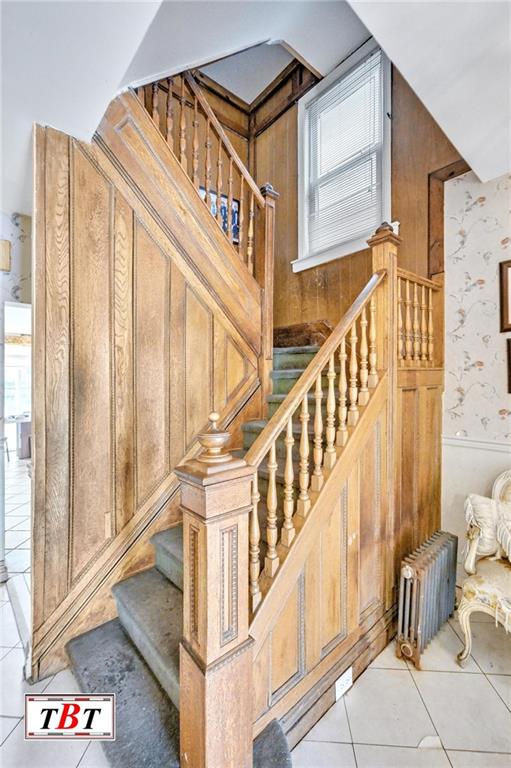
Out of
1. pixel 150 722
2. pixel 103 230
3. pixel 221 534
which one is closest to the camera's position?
pixel 221 534

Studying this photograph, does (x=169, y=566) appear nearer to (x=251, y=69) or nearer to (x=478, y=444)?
(x=478, y=444)

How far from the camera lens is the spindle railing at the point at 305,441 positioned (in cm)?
124

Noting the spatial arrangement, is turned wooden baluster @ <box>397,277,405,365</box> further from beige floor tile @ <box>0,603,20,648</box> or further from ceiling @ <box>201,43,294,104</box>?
ceiling @ <box>201,43,294,104</box>

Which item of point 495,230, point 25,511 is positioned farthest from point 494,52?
point 25,511

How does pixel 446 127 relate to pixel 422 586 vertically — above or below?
above

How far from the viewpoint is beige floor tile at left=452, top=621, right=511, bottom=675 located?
68.8 inches

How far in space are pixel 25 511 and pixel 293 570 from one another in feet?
12.8

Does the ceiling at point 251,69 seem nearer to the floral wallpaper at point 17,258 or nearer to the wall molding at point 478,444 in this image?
the floral wallpaper at point 17,258

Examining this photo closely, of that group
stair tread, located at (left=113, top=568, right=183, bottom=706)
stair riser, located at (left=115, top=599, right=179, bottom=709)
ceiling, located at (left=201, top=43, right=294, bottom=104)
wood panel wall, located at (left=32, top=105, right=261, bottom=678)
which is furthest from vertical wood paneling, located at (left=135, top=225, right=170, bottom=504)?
ceiling, located at (left=201, top=43, right=294, bottom=104)

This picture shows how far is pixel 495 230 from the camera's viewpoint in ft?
6.94

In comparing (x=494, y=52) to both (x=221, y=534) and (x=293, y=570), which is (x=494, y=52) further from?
(x=293, y=570)

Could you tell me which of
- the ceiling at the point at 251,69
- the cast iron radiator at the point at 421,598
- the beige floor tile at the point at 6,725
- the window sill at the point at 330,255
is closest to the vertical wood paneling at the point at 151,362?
the beige floor tile at the point at 6,725

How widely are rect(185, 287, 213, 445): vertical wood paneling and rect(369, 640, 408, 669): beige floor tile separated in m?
1.57

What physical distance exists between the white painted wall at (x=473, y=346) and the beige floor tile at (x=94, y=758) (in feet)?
7.38
